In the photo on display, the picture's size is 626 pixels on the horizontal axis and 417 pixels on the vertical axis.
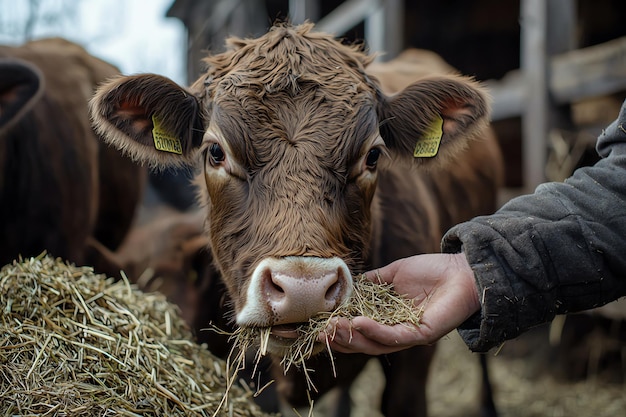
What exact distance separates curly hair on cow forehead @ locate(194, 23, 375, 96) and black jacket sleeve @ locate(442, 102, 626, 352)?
37.9 inches

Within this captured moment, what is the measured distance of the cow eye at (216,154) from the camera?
2.79 meters

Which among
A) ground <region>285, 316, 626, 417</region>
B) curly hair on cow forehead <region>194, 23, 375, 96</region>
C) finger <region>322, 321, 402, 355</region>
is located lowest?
ground <region>285, 316, 626, 417</region>

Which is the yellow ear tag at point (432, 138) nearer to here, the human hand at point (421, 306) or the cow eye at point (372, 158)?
the cow eye at point (372, 158)

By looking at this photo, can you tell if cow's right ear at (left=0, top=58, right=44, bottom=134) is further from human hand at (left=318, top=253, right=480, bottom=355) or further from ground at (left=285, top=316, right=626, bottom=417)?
human hand at (left=318, top=253, right=480, bottom=355)

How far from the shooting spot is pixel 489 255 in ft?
7.34

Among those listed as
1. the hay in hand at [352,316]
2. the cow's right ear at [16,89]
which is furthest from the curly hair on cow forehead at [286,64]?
the cow's right ear at [16,89]

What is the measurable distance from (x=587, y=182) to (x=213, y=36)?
1376 centimetres

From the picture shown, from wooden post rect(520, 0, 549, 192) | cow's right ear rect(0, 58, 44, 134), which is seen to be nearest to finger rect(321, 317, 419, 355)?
cow's right ear rect(0, 58, 44, 134)

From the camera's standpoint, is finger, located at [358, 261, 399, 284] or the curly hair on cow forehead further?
the curly hair on cow forehead

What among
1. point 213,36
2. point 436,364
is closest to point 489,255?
point 436,364

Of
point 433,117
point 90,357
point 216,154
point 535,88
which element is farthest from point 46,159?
point 535,88

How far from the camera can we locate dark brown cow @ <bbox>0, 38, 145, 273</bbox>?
4.31 metres

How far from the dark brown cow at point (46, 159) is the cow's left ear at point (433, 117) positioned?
2497mm

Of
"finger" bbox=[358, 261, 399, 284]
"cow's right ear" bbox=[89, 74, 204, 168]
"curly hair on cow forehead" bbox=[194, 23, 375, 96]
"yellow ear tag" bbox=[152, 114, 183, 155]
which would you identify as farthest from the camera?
"yellow ear tag" bbox=[152, 114, 183, 155]
